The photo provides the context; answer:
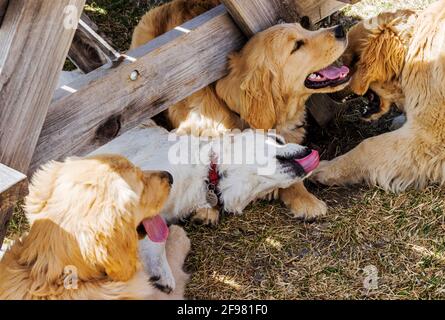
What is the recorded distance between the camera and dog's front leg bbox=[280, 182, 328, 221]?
13.0 feet

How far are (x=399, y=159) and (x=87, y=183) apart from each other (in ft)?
6.79

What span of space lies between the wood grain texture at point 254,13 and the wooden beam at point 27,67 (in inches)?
40.0

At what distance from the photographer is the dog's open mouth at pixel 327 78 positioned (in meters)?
4.11

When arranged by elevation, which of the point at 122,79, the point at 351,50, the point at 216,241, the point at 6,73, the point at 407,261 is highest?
the point at 6,73

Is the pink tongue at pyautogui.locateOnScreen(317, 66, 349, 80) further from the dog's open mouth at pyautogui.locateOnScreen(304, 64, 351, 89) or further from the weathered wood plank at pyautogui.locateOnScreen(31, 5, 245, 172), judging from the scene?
the weathered wood plank at pyautogui.locateOnScreen(31, 5, 245, 172)

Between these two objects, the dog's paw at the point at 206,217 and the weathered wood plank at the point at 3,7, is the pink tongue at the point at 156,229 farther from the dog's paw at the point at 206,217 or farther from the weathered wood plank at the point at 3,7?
the weathered wood plank at the point at 3,7

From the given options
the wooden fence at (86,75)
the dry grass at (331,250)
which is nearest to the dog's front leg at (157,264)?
the dry grass at (331,250)

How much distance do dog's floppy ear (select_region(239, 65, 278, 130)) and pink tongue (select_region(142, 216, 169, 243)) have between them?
920mm

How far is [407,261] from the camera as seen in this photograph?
361 cm

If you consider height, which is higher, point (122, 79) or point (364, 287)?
point (122, 79)

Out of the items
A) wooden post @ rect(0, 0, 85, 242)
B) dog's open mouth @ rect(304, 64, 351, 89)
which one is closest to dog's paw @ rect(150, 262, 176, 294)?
wooden post @ rect(0, 0, 85, 242)

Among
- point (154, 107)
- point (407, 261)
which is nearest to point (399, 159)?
point (407, 261)
